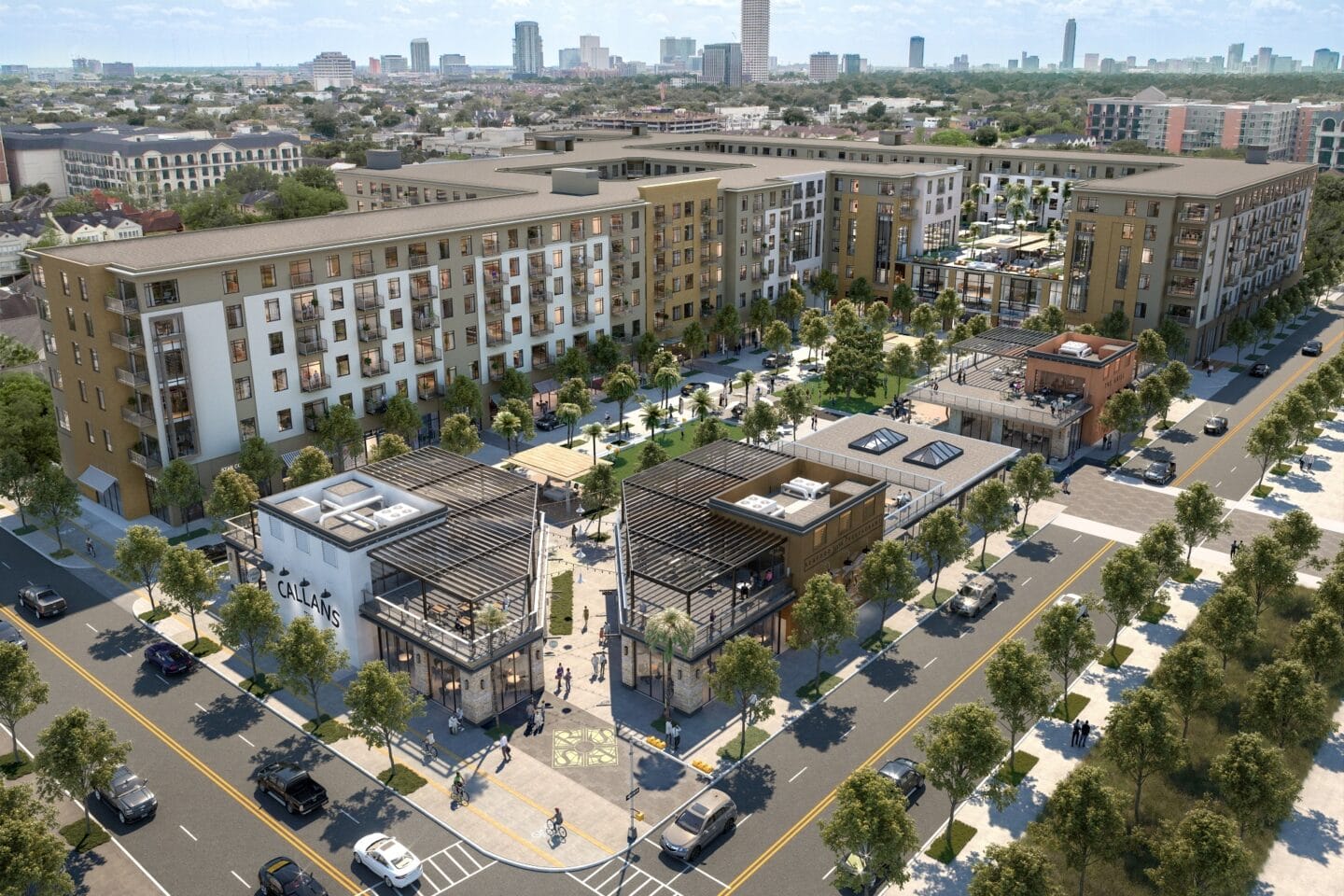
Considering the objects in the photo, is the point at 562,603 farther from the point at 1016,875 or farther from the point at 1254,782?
the point at 1254,782

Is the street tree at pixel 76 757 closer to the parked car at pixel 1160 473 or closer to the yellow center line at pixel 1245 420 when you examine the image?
the parked car at pixel 1160 473

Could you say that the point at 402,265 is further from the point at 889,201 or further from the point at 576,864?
the point at 889,201

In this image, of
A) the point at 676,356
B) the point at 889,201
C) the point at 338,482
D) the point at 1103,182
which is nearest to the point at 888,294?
the point at 889,201

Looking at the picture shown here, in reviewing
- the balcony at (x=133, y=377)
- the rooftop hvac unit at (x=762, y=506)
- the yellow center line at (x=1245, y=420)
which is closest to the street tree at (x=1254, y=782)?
the rooftop hvac unit at (x=762, y=506)

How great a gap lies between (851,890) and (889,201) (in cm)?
11662

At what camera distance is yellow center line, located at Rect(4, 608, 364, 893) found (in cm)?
4581

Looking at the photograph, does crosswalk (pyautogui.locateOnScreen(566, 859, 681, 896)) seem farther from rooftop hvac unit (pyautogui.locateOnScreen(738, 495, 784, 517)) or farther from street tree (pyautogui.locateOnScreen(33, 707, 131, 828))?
rooftop hvac unit (pyautogui.locateOnScreen(738, 495, 784, 517))

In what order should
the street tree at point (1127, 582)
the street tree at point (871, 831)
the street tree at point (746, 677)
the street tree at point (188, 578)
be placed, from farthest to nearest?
the street tree at point (188, 578) → the street tree at point (1127, 582) → the street tree at point (746, 677) → the street tree at point (871, 831)

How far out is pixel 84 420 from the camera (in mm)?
84375

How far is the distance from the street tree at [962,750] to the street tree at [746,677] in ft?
30.1

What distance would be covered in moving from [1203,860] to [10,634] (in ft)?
217

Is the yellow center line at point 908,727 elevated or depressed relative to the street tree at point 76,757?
depressed

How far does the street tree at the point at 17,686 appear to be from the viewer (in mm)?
50531

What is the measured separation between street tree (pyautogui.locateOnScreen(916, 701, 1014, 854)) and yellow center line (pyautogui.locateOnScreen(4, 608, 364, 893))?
2549 centimetres
